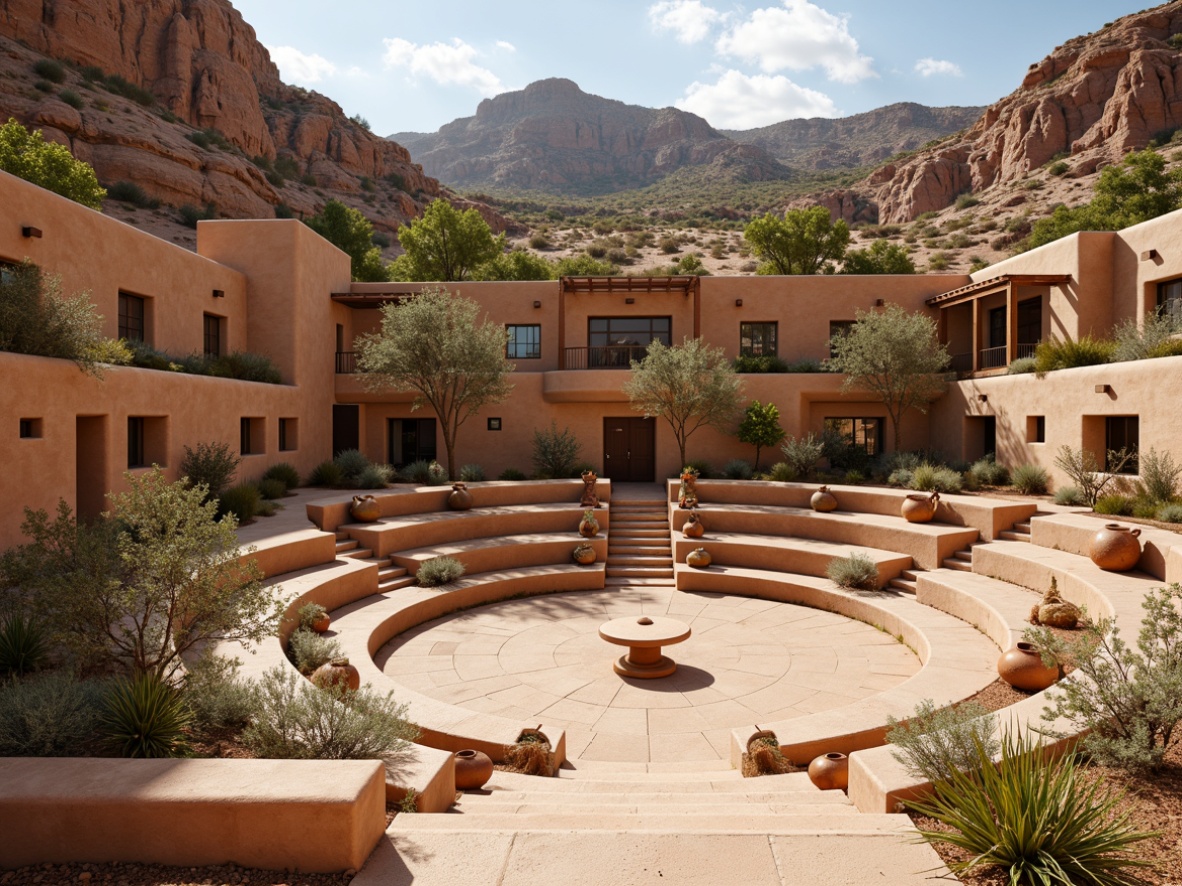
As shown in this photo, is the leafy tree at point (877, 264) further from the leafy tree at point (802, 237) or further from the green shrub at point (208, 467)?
the green shrub at point (208, 467)

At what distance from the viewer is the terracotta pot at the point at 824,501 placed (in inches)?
624

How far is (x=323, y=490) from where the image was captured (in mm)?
19000

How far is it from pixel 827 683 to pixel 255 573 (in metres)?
7.61

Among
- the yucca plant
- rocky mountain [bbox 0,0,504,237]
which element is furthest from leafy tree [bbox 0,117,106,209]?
the yucca plant

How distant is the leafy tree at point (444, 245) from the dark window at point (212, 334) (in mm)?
15952

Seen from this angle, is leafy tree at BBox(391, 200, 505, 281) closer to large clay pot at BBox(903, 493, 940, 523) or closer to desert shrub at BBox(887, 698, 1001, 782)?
large clay pot at BBox(903, 493, 940, 523)

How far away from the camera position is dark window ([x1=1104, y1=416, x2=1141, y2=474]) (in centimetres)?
1392

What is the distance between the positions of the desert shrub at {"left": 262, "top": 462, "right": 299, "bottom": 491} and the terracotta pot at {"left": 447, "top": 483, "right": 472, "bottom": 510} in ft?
16.9

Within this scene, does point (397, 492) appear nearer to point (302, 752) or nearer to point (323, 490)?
point (323, 490)

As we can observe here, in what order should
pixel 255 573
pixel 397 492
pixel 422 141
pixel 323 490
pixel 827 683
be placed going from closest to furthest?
pixel 255 573
pixel 827 683
pixel 397 492
pixel 323 490
pixel 422 141

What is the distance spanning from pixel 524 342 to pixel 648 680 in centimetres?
1610

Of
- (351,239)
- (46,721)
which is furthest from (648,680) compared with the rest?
(351,239)

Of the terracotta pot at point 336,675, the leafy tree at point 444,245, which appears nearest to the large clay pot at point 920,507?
the terracotta pot at point 336,675

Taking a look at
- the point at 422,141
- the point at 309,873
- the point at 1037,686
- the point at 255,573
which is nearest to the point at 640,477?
the point at 1037,686
